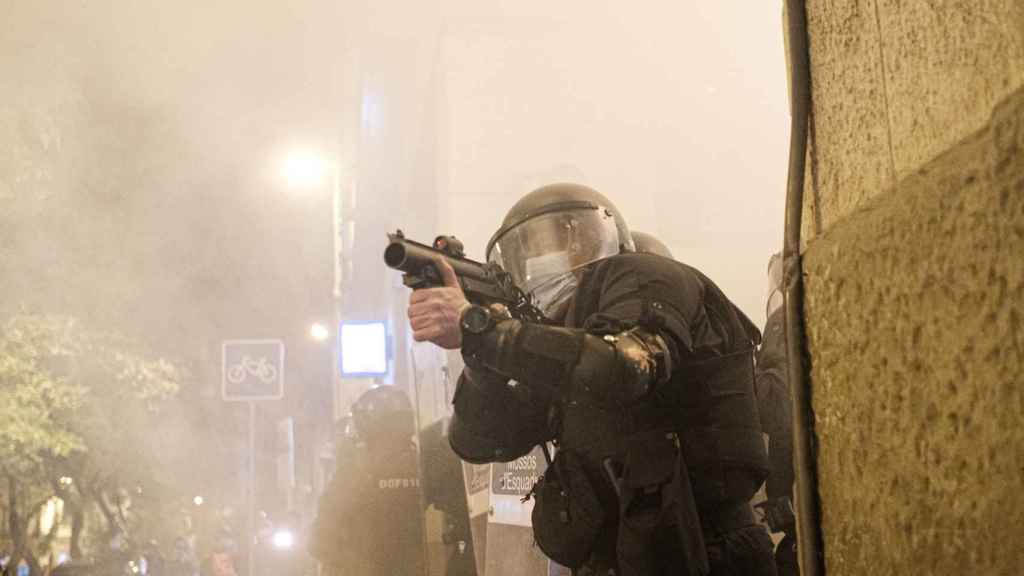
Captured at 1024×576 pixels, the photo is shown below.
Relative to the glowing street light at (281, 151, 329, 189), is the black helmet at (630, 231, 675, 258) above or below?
below

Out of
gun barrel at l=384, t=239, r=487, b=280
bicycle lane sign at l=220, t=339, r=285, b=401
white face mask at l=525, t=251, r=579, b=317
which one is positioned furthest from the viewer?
bicycle lane sign at l=220, t=339, r=285, b=401

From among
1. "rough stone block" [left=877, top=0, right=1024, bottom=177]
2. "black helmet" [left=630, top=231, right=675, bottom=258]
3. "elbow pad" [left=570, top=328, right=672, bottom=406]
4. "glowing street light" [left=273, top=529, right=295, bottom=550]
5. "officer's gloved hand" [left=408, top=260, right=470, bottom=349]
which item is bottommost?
"glowing street light" [left=273, top=529, right=295, bottom=550]

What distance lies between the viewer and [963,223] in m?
0.89

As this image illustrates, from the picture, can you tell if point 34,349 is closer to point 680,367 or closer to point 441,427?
point 441,427

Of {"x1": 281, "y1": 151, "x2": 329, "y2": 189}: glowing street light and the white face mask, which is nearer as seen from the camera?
the white face mask

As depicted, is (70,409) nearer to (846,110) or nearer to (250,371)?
(250,371)

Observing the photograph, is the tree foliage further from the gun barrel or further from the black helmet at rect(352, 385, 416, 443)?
the gun barrel

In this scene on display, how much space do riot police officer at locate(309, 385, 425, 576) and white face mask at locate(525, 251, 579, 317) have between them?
2.45 metres

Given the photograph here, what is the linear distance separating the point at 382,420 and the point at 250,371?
4951mm

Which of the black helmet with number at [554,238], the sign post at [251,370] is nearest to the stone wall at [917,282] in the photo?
the black helmet with number at [554,238]

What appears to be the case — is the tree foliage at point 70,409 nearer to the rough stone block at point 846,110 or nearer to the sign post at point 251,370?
the sign post at point 251,370

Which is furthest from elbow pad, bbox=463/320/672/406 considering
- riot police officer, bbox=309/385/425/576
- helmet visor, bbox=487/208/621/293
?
riot police officer, bbox=309/385/425/576

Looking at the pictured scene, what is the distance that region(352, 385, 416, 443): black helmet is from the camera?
5.27 metres

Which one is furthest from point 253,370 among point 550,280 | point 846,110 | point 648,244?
point 846,110
